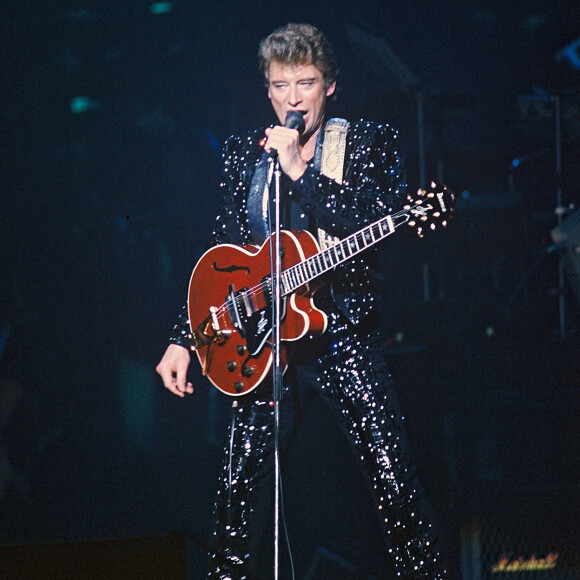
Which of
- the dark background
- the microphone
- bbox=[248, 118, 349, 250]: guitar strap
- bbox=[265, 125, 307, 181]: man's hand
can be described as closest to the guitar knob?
bbox=[248, 118, 349, 250]: guitar strap

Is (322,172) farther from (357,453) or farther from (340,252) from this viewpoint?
(357,453)

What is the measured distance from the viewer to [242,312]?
272 centimetres

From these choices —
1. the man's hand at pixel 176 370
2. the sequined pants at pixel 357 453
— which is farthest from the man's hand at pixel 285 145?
the man's hand at pixel 176 370

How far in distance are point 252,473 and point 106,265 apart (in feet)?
6.34

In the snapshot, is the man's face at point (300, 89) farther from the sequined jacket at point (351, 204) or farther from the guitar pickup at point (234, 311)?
the guitar pickup at point (234, 311)

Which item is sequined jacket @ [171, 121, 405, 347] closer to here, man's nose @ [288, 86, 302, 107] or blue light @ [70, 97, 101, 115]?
man's nose @ [288, 86, 302, 107]

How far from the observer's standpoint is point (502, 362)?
287 centimetres

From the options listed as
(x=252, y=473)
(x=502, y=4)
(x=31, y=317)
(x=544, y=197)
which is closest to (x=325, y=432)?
(x=252, y=473)

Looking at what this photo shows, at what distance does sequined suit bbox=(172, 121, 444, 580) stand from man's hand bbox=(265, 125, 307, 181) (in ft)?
0.33

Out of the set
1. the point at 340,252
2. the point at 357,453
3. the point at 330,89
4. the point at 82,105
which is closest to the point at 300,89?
the point at 330,89

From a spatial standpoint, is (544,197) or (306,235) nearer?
(306,235)

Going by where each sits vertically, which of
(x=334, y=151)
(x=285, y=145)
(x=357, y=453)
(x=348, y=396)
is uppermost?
(x=334, y=151)

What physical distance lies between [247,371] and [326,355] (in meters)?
0.28

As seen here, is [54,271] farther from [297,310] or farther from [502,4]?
[502,4]
